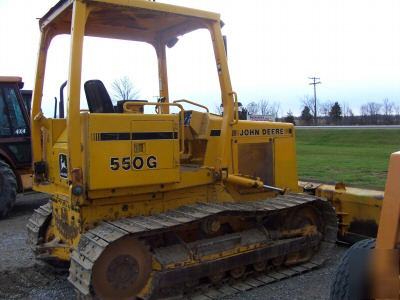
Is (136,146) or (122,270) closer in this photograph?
(122,270)

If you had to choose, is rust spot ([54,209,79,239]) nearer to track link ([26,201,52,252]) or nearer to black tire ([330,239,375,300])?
track link ([26,201,52,252])

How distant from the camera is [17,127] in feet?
33.8

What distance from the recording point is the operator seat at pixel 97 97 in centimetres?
518

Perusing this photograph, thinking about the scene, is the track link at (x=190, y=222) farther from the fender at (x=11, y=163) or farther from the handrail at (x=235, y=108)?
the fender at (x=11, y=163)

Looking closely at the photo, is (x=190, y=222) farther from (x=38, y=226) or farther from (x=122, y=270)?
(x=38, y=226)

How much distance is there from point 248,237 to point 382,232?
95.3 inches

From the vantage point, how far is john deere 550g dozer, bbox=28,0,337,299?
4566 mm

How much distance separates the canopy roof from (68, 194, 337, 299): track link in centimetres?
201

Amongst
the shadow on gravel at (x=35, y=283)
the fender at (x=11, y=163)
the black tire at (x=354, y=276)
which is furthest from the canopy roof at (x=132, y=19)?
the fender at (x=11, y=163)

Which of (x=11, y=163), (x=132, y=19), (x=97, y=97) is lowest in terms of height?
(x=11, y=163)

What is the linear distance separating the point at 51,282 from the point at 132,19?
3022 millimetres

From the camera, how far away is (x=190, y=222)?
483 cm

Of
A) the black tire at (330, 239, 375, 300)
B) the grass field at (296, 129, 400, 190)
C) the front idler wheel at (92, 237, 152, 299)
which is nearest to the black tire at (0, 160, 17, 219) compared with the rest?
the front idler wheel at (92, 237, 152, 299)

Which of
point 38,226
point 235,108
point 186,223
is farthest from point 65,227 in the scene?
point 235,108
